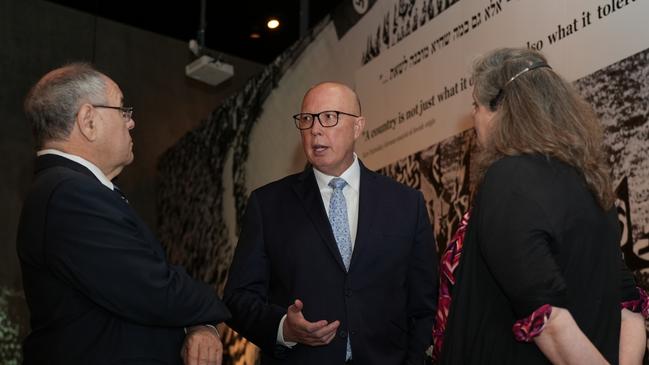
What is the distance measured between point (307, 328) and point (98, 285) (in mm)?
728

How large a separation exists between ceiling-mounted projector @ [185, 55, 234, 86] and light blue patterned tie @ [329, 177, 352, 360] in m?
3.86

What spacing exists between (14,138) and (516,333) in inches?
269

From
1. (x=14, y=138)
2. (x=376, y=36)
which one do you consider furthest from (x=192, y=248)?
(x=376, y=36)

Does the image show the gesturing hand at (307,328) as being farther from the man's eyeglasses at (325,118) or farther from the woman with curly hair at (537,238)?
the man's eyeglasses at (325,118)

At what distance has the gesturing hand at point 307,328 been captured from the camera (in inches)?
95.7

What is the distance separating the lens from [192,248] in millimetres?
7105

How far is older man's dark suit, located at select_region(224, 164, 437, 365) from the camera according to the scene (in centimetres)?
268

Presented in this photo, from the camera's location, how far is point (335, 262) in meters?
2.74

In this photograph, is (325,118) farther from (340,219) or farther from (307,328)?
(307,328)

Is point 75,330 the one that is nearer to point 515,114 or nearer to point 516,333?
point 516,333

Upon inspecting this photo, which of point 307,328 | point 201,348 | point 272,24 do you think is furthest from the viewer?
point 272,24

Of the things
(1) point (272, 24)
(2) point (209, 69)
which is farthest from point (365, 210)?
(1) point (272, 24)

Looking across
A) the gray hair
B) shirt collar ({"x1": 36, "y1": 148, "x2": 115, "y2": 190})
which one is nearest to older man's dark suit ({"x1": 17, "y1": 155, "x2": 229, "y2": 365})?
shirt collar ({"x1": 36, "y1": 148, "x2": 115, "y2": 190})

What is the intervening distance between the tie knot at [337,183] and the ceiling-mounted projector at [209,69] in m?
3.85
